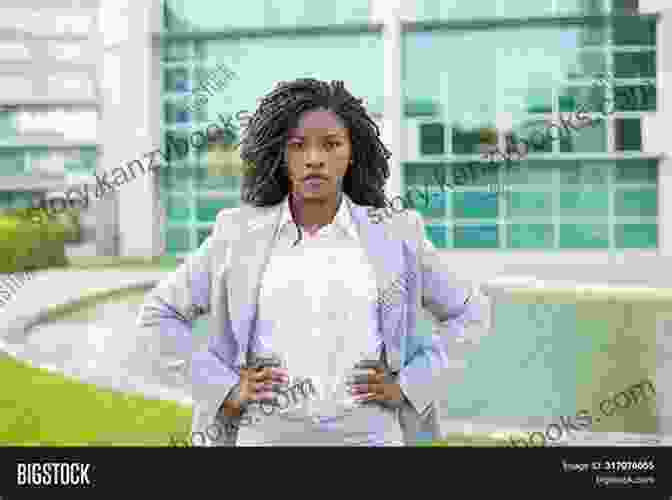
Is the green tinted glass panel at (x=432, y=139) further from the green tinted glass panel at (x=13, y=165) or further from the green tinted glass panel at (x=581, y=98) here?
the green tinted glass panel at (x=13, y=165)

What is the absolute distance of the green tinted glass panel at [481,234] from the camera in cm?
1047

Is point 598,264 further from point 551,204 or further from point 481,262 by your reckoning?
point 551,204

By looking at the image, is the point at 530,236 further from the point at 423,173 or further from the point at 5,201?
the point at 5,201

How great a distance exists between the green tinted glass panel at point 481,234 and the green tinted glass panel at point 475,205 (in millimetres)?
152

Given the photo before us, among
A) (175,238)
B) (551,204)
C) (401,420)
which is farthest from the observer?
(551,204)

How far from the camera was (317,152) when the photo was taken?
1519mm

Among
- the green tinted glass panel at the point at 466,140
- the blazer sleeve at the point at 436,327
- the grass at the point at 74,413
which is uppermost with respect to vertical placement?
the green tinted glass panel at the point at 466,140

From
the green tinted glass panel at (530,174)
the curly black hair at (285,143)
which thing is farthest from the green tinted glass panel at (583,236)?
the curly black hair at (285,143)

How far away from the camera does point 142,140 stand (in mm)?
12992

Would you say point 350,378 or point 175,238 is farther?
point 175,238

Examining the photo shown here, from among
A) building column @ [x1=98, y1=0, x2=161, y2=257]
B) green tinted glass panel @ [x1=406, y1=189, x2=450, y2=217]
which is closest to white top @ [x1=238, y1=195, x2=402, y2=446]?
building column @ [x1=98, y1=0, x2=161, y2=257]

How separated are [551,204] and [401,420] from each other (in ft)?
37.0

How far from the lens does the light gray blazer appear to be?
1.51 m

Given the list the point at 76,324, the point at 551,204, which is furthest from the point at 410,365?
the point at 551,204
